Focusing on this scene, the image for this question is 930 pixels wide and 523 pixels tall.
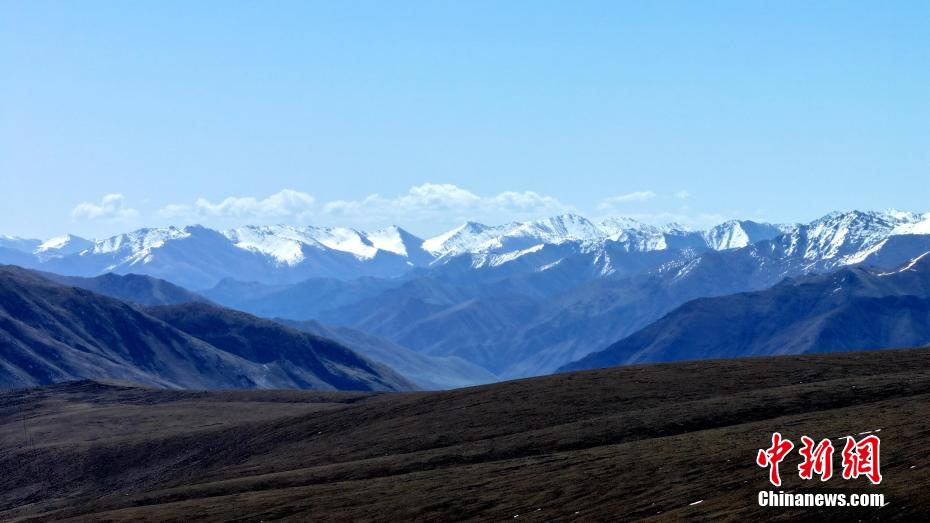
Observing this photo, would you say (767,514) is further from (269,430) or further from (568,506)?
(269,430)

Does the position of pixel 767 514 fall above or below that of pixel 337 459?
below

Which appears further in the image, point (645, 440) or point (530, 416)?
point (530, 416)

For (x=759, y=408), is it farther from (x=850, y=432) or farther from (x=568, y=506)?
(x=568, y=506)

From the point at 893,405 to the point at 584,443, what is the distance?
2674 centimetres

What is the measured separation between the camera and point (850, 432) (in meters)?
77.8

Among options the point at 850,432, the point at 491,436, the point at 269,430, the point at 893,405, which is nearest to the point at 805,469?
the point at 850,432

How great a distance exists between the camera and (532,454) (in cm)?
10044

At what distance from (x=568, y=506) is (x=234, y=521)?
93.9 feet

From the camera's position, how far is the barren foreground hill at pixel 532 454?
229 feet

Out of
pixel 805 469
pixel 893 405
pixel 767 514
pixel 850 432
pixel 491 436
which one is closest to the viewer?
pixel 767 514

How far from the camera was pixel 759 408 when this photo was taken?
10325cm

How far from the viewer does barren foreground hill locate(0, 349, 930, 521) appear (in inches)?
2753

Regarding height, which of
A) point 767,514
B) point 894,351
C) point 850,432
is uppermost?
point 894,351

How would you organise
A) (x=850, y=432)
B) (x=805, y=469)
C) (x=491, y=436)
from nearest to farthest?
(x=805, y=469), (x=850, y=432), (x=491, y=436)
